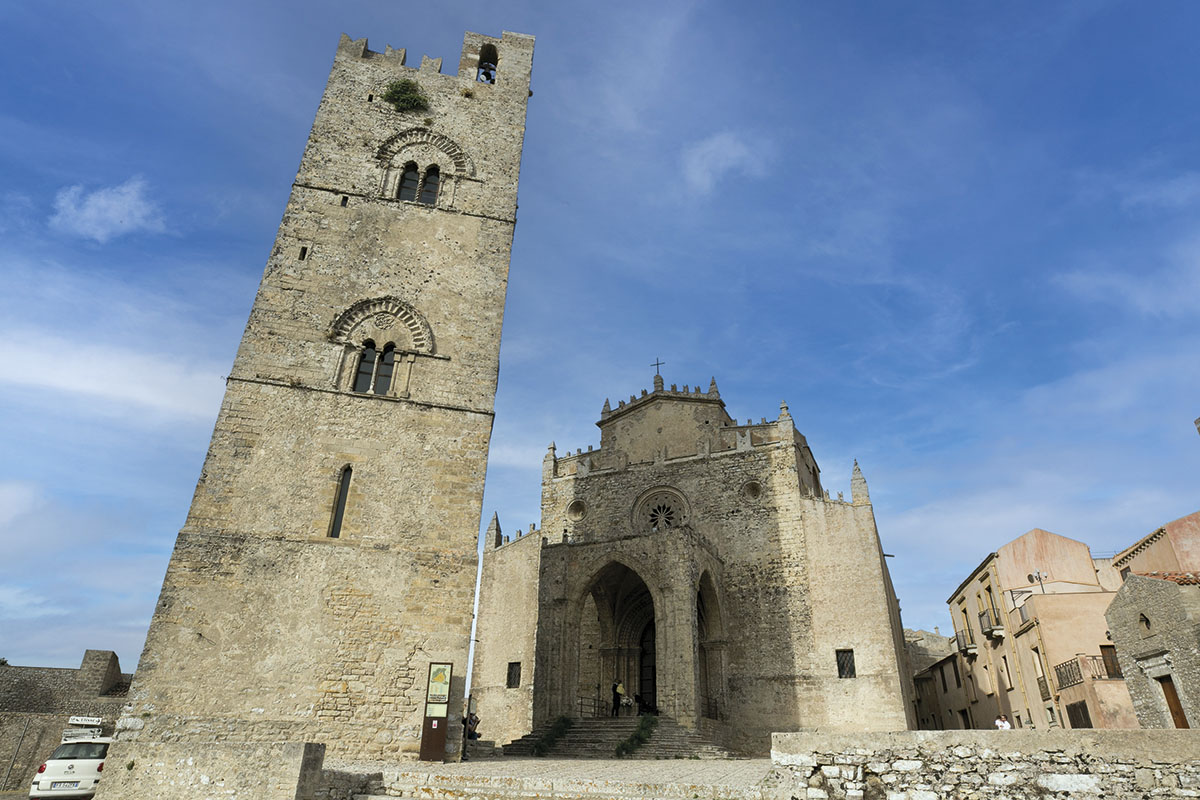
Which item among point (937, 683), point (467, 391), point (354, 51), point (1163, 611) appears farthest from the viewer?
point (937, 683)

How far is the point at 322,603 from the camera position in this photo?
11297mm

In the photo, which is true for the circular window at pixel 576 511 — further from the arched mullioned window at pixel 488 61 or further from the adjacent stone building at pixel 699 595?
the arched mullioned window at pixel 488 61

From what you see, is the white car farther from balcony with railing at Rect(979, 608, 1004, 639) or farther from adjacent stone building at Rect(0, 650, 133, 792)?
balcony with railing at Rect(979, 608, 1004, 639)

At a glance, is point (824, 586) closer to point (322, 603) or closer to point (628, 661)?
point (628, 661)

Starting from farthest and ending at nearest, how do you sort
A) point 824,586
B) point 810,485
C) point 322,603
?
point 810,485, point 824,586, point 322,603

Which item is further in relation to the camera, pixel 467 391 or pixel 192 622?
pixel 467 391

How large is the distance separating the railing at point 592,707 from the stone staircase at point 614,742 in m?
1.43

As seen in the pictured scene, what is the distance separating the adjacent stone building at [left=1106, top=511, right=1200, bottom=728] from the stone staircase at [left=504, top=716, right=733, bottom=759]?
856 centimetres

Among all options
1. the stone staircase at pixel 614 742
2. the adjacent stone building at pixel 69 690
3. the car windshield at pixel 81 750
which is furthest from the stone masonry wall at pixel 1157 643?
the adjacent stone building at pixel 69 690

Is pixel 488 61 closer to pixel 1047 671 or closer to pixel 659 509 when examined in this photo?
pixel 659 509

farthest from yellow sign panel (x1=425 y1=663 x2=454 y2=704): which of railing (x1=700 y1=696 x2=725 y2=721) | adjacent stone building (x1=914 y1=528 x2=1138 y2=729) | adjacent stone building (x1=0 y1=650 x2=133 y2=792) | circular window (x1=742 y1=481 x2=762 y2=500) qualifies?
adjacent stone building (x1=914 y1=528 x2=1138 y2=729)

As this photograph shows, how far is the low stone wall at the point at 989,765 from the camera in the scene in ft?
17.4

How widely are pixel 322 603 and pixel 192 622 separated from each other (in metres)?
1.95

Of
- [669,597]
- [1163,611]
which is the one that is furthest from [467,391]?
[1163,611]
